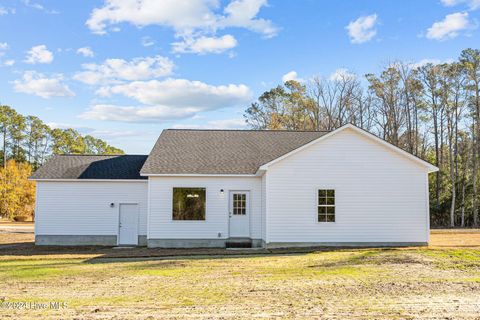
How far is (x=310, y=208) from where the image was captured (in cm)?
1905

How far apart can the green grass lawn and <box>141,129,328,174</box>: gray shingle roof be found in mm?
5221

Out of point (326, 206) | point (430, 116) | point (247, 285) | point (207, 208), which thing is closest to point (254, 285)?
point (247, 285)

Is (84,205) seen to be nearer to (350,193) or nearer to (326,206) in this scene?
(326,206)

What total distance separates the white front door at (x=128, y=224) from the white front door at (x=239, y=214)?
4.76 m

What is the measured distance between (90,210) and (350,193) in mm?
11800

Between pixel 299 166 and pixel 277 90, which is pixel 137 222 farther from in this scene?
pixel 277 90

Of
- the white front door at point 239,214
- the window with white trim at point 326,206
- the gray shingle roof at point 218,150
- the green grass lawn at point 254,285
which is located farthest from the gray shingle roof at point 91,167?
the window with white trim at point 326,206

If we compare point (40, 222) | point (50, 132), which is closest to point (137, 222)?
point (40, 222)

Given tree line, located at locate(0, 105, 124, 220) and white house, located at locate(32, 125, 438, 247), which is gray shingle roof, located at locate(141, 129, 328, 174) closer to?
white house, located at locate(32, 125, 438, 247)

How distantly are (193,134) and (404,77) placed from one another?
2647 cm

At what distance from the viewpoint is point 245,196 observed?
20719 millimetres

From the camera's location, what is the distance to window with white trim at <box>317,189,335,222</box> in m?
19.1

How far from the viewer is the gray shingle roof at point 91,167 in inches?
883

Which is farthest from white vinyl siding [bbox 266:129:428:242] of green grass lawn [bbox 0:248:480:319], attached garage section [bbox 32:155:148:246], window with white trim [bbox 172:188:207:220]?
attached garage section [bbox 32:155:148:246]
